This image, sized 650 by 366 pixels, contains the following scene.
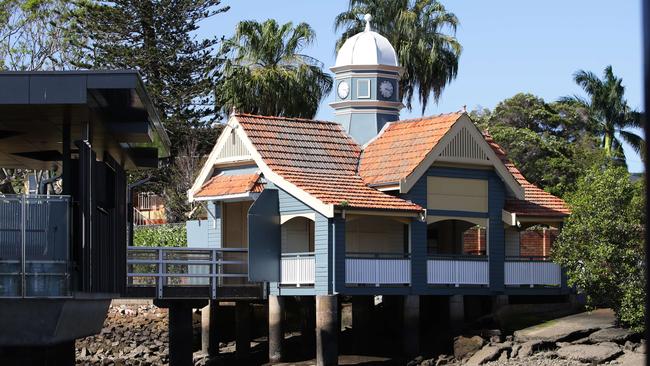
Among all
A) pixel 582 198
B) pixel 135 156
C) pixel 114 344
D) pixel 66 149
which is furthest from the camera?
pixel 114 344

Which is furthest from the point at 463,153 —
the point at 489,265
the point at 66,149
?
the point at 66,149

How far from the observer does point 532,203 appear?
1602 inches

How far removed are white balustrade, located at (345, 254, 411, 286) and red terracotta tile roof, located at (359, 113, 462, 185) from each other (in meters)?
2.15

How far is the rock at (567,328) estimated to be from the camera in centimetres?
3541

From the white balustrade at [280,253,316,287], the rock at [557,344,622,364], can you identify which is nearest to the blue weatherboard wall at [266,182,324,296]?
the white balustrade at [280,253,316,287]

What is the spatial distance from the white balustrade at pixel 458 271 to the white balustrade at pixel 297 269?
10.3ft

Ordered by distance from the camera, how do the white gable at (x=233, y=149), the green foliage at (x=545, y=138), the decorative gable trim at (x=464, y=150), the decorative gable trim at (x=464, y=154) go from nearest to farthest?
the decorative gable trim at (x=464, y=154), the decorative gable trim at (x=464, y=150), the white gable at (x=233, y=149), the green foliage at (x=545, y=138)

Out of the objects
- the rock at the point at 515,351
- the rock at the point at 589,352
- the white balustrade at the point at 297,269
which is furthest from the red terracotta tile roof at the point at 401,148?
the rock at the point at 589,352

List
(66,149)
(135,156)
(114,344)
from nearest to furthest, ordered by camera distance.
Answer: (66,149), (135,156), (114,344)

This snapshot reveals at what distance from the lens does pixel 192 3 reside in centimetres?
5856

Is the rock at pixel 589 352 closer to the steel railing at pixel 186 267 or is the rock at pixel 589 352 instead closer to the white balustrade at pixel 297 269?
the white balustrade at pixel 297 269

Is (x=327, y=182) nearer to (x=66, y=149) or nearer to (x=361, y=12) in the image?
(x=66, y=149)

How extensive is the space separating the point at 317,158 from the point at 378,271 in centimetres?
420

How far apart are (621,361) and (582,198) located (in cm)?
506
